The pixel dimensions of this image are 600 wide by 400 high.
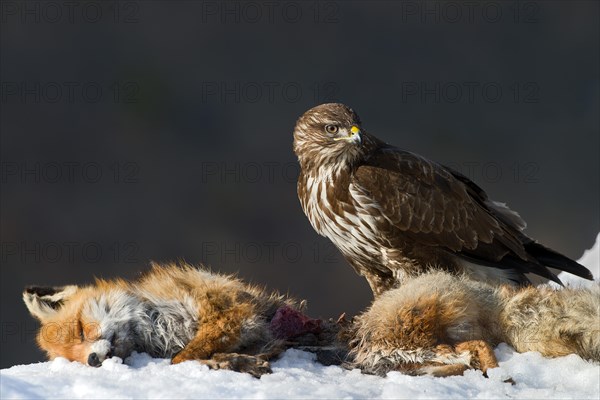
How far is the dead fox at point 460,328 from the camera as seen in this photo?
2.79m

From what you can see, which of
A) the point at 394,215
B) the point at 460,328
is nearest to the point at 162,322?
the point at 460,328

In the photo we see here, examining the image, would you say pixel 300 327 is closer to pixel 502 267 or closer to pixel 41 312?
pixel 41 312

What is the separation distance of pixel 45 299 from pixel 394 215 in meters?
1.82

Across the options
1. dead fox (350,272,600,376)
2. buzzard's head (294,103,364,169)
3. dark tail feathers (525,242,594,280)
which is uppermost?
buzzard's head (294,103,364,169)

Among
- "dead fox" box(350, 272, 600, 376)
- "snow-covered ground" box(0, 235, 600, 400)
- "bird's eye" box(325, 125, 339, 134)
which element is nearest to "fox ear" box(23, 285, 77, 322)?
"snow-covered ground" box(0, 235, 600, 400)

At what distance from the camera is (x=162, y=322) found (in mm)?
2805

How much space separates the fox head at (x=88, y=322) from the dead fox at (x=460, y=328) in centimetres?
75

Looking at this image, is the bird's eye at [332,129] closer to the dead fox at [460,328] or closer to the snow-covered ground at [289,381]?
the dead fox at [460,328]

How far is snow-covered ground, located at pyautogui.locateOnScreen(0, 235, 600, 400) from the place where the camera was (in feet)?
7.87

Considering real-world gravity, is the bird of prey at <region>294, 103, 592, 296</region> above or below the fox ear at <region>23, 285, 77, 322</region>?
above

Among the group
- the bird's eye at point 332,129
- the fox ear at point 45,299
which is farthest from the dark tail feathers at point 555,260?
the fox ear at point 45,299

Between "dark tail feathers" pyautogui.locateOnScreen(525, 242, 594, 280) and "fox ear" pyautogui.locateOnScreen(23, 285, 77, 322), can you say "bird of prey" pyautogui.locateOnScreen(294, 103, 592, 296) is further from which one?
"fox ear" pyautogui.locateOnScreen(23, 285, 77, 322)

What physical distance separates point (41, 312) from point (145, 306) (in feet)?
1.19

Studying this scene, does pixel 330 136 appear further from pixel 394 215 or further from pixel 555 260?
pixel 555 260
